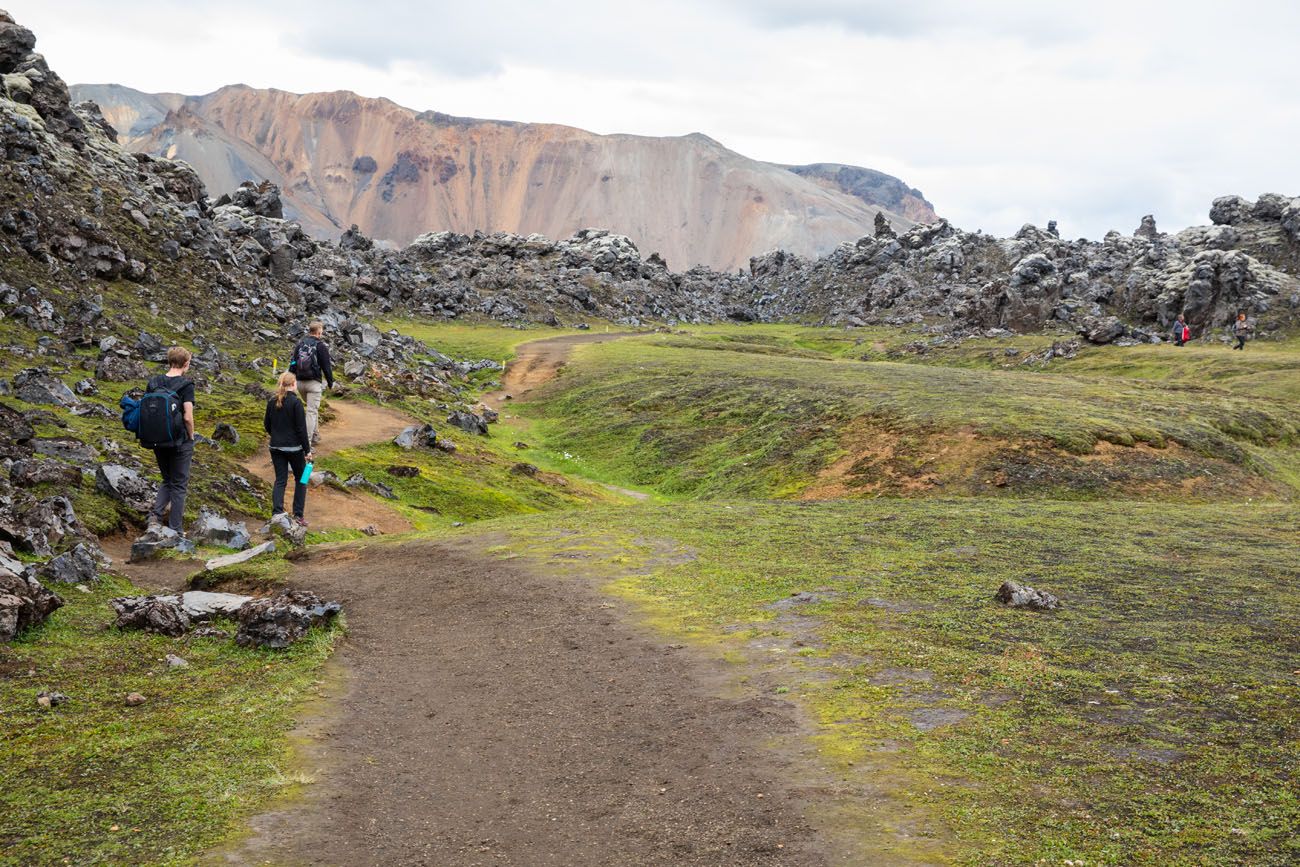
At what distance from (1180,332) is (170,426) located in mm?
87752

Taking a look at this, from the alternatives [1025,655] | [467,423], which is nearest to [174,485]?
[1025,655]

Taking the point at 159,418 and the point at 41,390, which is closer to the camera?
the point at 159,418

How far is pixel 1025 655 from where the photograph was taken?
1445cm

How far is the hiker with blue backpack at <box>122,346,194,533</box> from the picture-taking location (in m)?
20.6

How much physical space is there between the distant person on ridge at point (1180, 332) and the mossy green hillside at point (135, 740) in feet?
284

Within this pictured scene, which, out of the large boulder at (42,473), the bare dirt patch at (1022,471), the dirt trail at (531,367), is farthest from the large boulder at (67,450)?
the dirt trail at (531,367)

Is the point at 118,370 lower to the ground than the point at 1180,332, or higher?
lower

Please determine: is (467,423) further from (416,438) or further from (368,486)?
(368,486)

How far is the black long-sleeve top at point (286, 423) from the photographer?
82.1 feet

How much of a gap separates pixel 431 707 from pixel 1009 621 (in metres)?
9.65

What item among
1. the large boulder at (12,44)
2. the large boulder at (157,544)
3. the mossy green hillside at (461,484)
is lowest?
the mossy green hillside at (461,484)

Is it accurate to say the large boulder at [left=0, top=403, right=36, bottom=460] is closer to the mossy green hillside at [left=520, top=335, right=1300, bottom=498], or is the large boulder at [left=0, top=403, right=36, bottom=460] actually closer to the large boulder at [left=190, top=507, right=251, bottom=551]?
the large boulder at [left=190, top=507, right=251, bottom=551]

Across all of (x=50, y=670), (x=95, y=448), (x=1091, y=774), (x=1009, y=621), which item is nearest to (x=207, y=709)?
(x=50, y=670)

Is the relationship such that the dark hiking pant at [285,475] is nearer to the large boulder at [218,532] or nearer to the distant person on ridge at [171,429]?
the large boulder at [218,532]
